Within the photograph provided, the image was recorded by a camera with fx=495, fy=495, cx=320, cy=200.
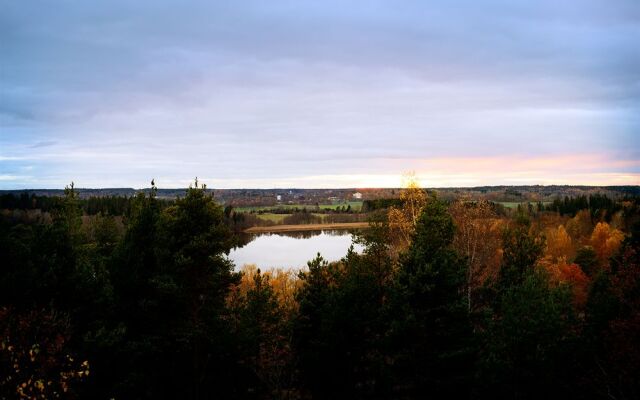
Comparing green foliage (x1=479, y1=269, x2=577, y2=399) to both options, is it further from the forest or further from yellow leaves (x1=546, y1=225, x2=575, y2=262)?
yellow leaves (x1=546, y1=225, x2=575, y2=262)

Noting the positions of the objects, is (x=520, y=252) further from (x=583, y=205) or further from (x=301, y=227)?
(x=301, y=227)

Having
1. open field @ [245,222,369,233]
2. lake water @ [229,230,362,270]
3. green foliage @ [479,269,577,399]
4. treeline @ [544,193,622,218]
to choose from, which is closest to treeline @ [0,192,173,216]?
lake water @ [229,230,362,270]

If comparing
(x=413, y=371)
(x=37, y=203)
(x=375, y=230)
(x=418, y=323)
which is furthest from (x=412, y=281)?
(x=37, y=203)

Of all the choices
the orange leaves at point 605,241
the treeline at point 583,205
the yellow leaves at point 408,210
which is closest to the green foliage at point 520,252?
the yellow leaves at point 408,210

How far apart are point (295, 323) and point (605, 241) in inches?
2245

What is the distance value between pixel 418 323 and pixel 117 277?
1128cm

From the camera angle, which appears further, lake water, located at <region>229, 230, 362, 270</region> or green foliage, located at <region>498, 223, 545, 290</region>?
lake water, located at <region>229, 230, 362, 270</region>

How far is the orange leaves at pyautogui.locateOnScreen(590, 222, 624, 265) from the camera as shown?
57.0m

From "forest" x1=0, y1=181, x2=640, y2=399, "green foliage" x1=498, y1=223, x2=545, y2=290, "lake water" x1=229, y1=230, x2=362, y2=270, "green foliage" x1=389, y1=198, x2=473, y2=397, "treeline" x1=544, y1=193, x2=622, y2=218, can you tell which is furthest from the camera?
"treeline" x1=544, y1=193, x2=622, y2=218

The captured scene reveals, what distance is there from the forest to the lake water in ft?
162

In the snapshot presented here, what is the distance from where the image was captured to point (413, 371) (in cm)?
1800

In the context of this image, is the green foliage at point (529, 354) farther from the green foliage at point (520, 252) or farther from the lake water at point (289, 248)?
the lake water at point (289, 248)

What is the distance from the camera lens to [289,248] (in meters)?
114

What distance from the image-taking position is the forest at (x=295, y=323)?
16156mm
